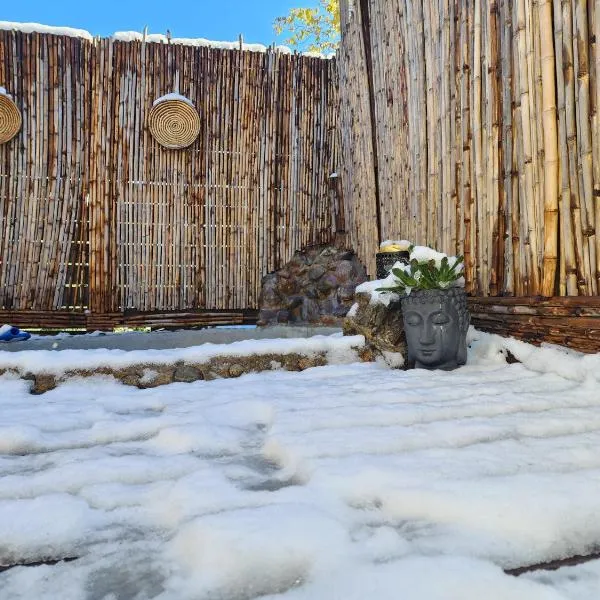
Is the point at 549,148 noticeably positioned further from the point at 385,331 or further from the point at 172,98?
the point at 172,98

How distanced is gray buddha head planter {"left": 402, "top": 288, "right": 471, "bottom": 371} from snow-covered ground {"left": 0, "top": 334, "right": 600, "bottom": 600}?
55 cm

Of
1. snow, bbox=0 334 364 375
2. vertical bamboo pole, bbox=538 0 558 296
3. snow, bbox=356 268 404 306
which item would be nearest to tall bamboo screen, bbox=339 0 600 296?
vertical bamboo pole, bbox=538 0 558 296

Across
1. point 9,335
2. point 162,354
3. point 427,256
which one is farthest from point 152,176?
point 427,256

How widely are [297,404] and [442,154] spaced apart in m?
1.93

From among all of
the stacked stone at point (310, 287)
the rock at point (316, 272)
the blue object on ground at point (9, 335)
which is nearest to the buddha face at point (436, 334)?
the blue object on ground at point (9, 335)

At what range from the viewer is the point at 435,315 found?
6.86ft

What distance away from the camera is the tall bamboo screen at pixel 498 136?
179cm

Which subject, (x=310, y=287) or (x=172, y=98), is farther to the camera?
(x=310, y=287)

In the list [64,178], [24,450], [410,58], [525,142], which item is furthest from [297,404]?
[64,178]

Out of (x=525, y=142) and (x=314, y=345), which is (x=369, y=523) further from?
(x=525, y=142)

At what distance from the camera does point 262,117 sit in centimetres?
521

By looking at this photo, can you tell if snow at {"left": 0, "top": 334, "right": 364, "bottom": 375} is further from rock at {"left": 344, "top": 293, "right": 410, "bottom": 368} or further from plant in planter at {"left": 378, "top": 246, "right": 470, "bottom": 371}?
plant in planter at {"left": 378, "top": 246, "right": 470, "bottom": 371}

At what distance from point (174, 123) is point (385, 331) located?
3659 mm

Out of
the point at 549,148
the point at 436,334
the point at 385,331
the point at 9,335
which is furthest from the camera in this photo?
the point at 9,335
